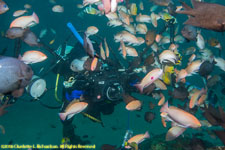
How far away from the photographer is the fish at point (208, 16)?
1729 mm

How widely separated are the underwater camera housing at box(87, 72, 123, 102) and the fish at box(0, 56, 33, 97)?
5.46 feet

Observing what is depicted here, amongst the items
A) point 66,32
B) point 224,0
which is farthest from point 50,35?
point 224,0

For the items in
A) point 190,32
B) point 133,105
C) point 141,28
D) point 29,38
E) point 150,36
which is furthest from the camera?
point 141,28

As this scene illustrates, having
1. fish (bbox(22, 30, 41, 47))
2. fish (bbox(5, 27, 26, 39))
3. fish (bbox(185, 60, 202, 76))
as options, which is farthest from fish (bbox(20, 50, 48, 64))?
fish (bbox(185, 60, 202, 76))

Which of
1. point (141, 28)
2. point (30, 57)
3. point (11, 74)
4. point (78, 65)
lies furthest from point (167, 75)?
point (30, 57)

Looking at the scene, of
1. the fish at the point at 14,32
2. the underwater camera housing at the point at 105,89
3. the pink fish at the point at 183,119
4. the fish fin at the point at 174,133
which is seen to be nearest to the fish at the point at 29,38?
the fish at the point at 14,32

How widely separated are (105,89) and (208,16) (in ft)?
8.23

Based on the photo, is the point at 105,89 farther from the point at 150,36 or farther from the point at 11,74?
the point at 11,74

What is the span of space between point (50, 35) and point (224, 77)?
1751cm

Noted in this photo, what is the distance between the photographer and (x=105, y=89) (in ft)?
12.1

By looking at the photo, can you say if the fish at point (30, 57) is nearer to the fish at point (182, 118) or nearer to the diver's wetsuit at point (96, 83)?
the diver's wetsuit at point (96, 83)

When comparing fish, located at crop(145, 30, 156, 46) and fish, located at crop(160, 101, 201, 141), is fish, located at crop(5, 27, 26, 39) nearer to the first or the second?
fish, located at crop(145, 30, 156, 46)

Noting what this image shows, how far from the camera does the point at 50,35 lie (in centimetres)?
1788

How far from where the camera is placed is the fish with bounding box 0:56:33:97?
226cm
